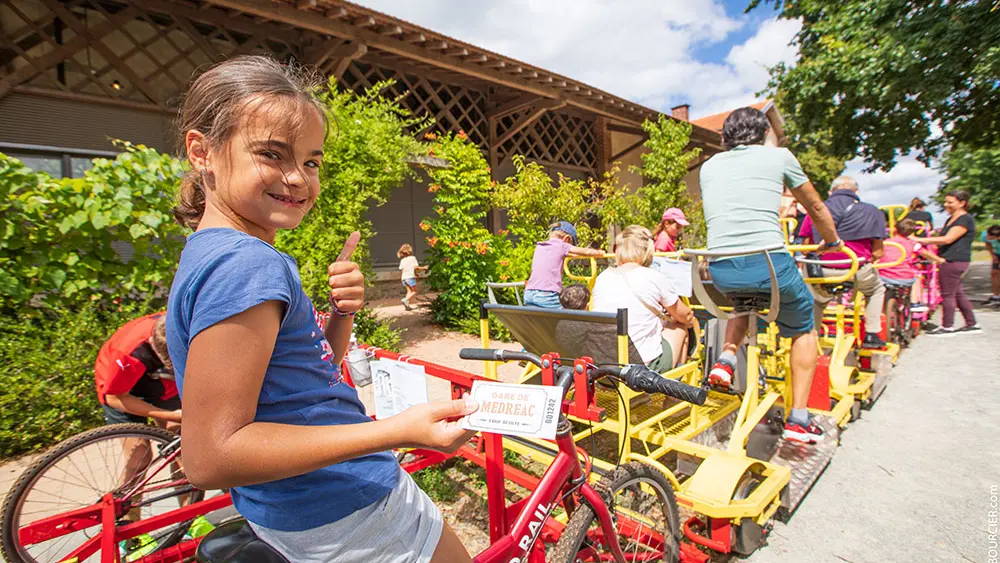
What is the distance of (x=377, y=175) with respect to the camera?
6027 millimetres

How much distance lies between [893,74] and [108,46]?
13329 millimetres

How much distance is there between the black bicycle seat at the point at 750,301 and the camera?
2914mm

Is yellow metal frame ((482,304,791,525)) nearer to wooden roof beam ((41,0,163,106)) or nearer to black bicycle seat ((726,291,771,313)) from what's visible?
black bicycle seat ((726,291,771,313))

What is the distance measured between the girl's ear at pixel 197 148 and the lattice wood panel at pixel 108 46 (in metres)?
6.09

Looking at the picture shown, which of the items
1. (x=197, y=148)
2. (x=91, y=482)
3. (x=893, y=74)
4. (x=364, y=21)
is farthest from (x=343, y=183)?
(x=893, y=74)

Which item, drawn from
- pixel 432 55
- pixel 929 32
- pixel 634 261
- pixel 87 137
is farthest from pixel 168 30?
pixel 929 32

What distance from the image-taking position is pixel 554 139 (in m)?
13.4

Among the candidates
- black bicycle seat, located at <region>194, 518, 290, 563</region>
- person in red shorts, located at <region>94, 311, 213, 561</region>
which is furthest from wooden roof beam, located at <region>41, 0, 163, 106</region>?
black bicycle seat, located at <region>194, 518, 290, 563</region>

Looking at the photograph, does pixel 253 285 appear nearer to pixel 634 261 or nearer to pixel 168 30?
pixel 634 261

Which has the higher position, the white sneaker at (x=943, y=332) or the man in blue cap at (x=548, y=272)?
the man in blue cap at (x=548, y=272)

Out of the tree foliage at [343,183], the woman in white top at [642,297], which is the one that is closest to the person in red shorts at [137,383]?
the tree foliage at [343,183]

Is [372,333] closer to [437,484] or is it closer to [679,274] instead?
[437,484]

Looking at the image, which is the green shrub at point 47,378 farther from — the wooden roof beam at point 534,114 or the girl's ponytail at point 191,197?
the wooden roof beam at point 534,114

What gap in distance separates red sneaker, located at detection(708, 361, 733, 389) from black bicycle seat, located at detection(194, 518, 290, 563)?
238 cm
